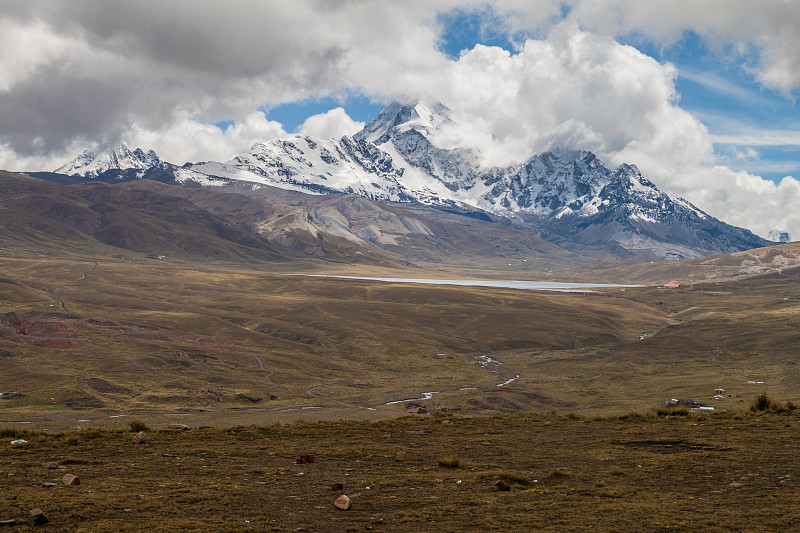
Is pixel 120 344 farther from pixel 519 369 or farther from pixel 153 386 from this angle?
pixel 519 369

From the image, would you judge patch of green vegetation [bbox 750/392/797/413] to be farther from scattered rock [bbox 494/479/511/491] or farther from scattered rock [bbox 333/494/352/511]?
scattered rock [bbox 333/494/352/511]

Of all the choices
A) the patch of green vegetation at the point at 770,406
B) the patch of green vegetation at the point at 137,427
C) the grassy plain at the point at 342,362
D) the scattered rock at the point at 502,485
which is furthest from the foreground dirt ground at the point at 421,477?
the grassy plain at the point at 342,362

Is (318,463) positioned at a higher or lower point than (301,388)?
higher

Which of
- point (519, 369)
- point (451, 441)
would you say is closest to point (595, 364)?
point (519, 369)

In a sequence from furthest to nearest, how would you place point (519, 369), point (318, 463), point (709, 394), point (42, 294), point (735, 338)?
point (42, 294), point (735, 338), point (519, 369), point (709, 394), point (318, 463)

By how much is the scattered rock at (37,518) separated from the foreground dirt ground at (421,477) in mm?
166

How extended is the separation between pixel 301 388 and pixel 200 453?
8585 cm

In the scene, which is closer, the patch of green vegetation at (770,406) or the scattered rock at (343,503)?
the scattered rock at (343,503)

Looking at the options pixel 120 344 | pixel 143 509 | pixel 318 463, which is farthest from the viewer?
pixel 120 344

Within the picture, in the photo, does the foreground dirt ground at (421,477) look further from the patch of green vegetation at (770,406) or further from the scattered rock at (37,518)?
the patch of green vegetation at (770,406)

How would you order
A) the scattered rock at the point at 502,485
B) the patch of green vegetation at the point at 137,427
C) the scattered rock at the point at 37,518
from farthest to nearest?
1. the patch of green vegetation at the point at 137,427
2. the scattered rock at the point at 502,485
3. the scattered rock at the point at 37,518

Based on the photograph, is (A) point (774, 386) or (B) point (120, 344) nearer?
(A) point (774, 386)

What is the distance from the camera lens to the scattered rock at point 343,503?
1750 centimetres

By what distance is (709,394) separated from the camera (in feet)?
314
